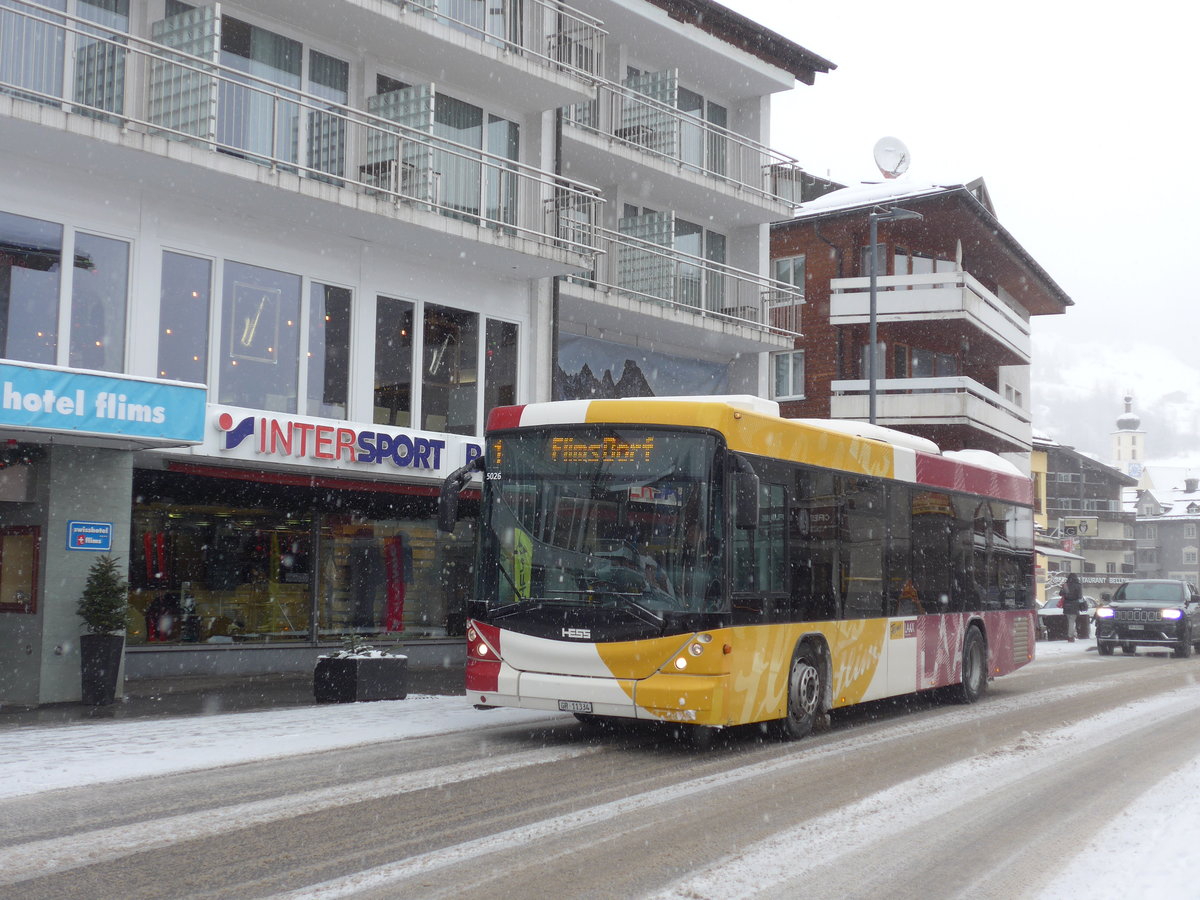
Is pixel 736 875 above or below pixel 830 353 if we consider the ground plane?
below

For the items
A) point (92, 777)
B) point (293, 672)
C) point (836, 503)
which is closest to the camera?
point (92, 777)

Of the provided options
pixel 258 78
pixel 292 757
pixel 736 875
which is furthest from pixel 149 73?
pixel 736 875

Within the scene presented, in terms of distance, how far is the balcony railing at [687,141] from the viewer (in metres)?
24.5

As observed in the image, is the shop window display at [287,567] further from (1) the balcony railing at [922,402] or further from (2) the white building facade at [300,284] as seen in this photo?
(1) the balcony railing at [922,402]

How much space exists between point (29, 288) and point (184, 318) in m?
2.06

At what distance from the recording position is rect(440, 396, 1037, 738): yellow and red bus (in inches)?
420

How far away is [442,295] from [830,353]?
912 inches

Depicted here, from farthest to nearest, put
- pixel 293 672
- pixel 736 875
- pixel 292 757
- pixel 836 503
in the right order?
pixel 293 672 → pixel 836 503 → pixel 292 757 → pixel 736 875

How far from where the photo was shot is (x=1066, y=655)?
30.0 m

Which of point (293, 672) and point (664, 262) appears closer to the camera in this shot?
point (293, 672)

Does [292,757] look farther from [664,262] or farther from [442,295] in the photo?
[664,262]

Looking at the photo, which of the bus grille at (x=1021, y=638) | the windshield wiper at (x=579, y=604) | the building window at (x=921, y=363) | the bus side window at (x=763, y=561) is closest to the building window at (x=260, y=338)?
the windshield wiper at (x=579, y=604)

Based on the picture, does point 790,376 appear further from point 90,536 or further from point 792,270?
point 90,536

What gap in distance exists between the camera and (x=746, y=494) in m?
10.5
